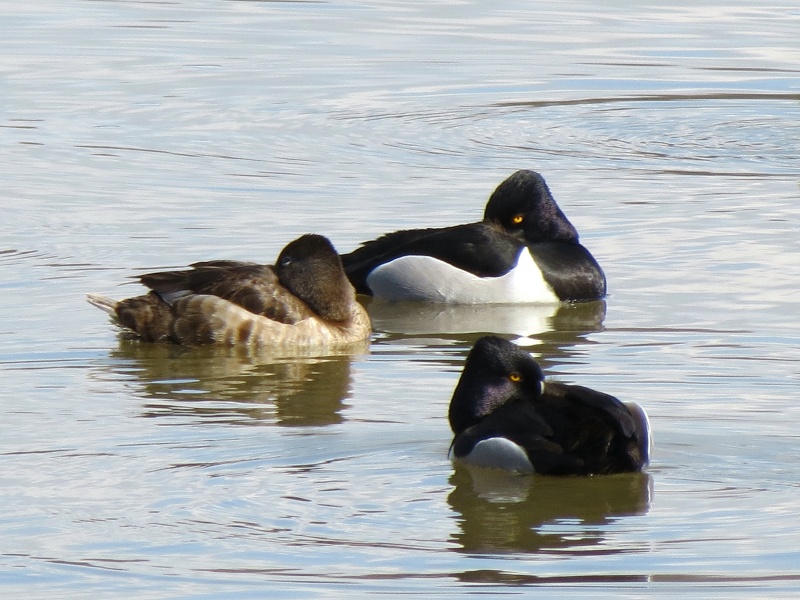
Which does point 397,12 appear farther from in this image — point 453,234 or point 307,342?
point 307,342

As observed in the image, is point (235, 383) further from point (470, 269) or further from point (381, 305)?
point (470, 269)

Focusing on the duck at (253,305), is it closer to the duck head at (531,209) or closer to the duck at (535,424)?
the duck head at (531,209)

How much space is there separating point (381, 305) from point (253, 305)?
199 centimetres

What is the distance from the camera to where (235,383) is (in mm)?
10273

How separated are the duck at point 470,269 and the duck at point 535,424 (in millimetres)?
4222

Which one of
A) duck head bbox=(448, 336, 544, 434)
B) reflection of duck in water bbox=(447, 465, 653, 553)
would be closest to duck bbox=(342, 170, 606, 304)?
duck head bbox=(448, 336, 544, 434)

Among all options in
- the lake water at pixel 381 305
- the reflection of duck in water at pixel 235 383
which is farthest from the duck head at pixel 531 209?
the reflection of duck in water at pixel 235 383

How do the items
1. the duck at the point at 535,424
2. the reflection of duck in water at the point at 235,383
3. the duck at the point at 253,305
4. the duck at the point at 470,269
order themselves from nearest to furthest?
1. the duck at the point at 535,424
2. the reflection of duck in water at the point at 235,383
3. the duck at the point at 253,305
4. the duck at the point at 470,269

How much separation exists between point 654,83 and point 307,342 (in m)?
11.3

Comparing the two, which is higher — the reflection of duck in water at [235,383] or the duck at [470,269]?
the duck at [470,269]

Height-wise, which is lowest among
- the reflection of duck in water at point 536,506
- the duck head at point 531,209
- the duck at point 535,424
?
the reflection of duck in water at point 536,506

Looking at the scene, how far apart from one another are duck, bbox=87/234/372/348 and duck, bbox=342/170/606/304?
4.89 ft

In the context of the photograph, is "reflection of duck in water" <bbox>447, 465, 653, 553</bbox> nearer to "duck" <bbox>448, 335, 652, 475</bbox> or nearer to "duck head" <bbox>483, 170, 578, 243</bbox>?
"duck" <bbox>448, 335, 652, 475</bbox>

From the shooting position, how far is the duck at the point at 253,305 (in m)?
11.2
